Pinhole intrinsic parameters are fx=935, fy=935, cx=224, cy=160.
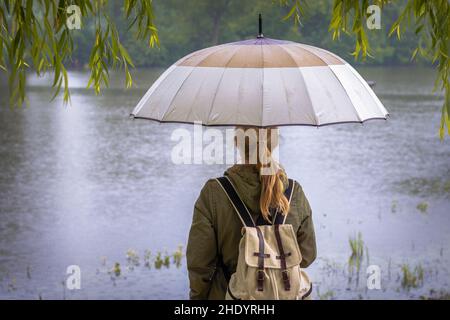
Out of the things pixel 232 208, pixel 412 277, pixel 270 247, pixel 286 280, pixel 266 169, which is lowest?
pixel 412 277

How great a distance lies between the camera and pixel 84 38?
41656 millimetres

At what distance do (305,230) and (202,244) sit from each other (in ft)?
1.33

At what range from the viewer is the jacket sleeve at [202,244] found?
3.31 metres

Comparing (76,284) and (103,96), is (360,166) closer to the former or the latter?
(76,284)

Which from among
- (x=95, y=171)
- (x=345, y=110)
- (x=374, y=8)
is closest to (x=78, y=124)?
(x=95, y=171)

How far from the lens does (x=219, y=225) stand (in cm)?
333

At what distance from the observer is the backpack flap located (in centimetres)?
327

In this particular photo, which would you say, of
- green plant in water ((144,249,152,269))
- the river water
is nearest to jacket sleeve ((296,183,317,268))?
the river water

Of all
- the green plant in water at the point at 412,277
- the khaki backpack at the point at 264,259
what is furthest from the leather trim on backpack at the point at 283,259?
the green plant in water at the point at 412,277

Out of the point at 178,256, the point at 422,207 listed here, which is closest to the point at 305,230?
the point at 178,256

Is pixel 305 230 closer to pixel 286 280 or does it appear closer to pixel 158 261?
pixel 286 280

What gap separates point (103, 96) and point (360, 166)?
13.8 m

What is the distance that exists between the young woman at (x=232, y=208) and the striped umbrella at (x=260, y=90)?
0.12 metres

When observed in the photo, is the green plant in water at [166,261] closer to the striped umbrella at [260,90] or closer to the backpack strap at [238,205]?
the striped umbrella at [260,90]
